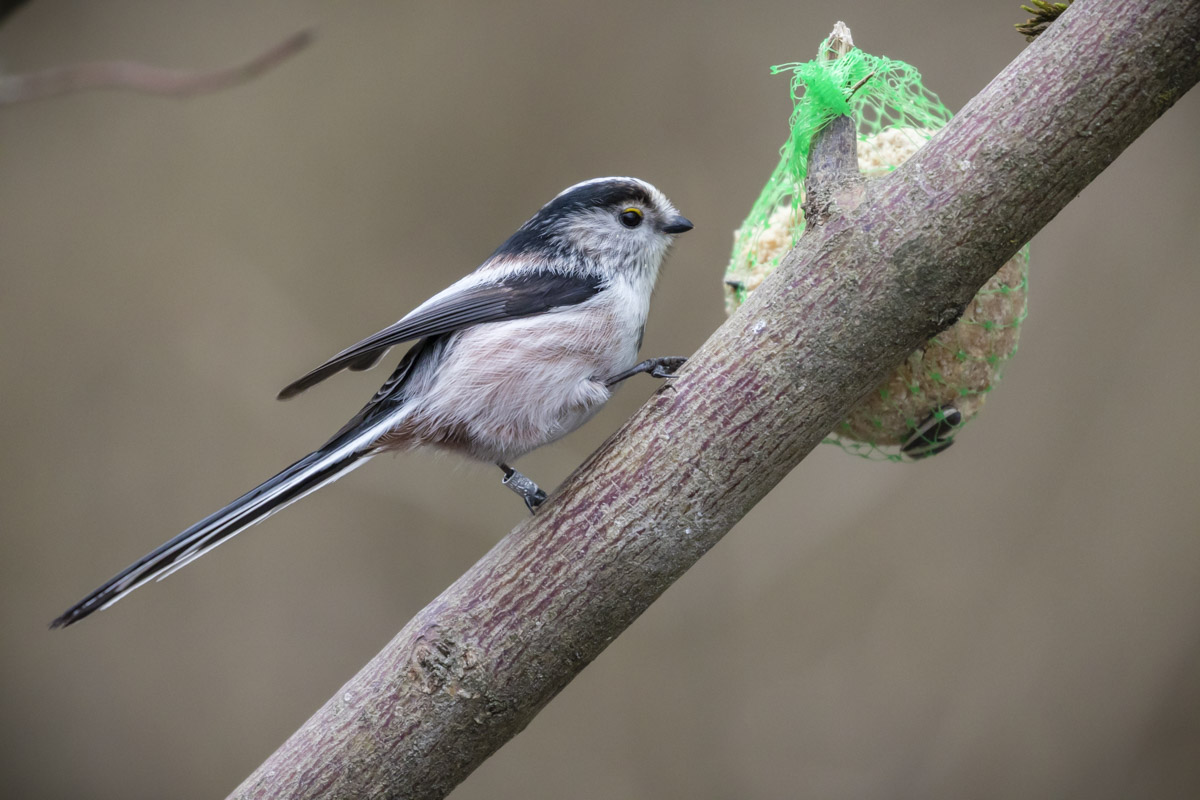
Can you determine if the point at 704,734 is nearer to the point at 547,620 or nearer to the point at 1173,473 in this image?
the point at 1173,473

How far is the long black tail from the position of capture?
1488 mm

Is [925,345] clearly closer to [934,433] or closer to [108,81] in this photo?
[934,433]

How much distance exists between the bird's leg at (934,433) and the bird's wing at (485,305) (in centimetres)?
Answer: 71

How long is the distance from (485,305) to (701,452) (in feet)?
2.15

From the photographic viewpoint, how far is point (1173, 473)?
10.6ft

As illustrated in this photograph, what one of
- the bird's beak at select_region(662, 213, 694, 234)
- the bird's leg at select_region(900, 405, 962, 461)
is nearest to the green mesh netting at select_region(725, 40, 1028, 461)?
the bird's leg at select_region(900, 405, 962, 461)

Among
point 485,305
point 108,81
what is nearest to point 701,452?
point 485,305

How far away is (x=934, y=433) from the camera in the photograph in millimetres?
1749

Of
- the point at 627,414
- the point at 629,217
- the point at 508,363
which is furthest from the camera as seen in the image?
the point at 627,414

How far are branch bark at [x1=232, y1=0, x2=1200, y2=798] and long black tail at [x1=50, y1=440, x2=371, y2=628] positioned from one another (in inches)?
12.8

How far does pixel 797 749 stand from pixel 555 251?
2300 millimetres

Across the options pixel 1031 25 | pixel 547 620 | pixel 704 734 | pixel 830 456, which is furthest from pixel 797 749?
pixel 1031 25

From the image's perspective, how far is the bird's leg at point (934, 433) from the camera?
171 cm

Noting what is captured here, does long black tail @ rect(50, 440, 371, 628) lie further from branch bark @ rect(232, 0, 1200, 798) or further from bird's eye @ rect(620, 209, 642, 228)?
bird's eye @ rect(620, 209, 642, 228)
